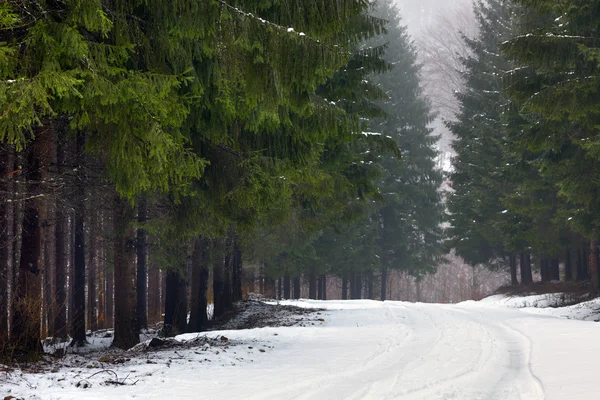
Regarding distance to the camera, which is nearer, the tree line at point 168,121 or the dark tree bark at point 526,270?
the tree line at point 168,121

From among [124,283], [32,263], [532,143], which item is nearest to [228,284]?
[124,283]

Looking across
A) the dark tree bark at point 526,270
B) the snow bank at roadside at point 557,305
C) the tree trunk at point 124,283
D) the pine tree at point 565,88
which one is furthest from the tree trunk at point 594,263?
the tree trunk at point 124,283

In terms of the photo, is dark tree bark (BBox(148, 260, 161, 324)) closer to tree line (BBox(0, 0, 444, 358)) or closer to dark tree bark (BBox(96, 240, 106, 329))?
dark tree bark (BBox(96, 240, 106, 329))

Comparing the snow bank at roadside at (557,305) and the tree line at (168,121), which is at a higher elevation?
the tree line at (168,121)

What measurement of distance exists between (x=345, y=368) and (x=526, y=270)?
25530 millimetres

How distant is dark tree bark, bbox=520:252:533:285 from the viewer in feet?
100.0

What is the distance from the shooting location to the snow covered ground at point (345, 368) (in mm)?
6605

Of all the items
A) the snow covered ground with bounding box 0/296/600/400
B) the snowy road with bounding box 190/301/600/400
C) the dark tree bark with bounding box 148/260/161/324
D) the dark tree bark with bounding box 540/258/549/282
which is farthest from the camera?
the dark tree bark with bounding box 540/258/549/282

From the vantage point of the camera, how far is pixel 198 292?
19016 millimetres

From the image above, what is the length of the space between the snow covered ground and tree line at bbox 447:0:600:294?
17.5 ft

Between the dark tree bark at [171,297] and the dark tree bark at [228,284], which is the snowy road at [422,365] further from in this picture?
the dark tree bark at [228,284]

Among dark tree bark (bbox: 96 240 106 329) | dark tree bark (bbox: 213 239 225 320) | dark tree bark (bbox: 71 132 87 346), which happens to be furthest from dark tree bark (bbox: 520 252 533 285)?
dark tree bark (bbox: 71 132 87 346)

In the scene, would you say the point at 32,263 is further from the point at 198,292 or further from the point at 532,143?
the point at 532,143

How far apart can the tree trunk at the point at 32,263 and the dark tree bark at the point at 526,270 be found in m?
26.7
